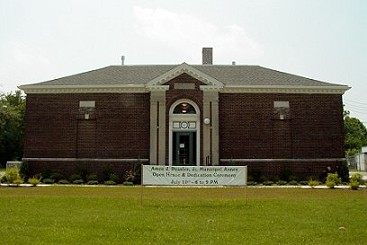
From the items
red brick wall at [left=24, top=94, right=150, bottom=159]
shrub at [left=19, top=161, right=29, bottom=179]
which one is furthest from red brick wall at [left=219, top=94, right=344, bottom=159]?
shrub at [left=19, top=161, right=29, bottom=179]

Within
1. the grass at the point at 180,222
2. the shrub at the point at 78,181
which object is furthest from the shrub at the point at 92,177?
the grass at the point at 180,222

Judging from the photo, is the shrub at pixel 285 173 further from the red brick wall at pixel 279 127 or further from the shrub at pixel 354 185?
the shrub at pixel 354 185

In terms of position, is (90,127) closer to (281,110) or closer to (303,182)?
(281,110)

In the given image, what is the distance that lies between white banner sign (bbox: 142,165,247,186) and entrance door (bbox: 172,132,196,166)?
1318cm

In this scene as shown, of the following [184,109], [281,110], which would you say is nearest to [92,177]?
[184,109]

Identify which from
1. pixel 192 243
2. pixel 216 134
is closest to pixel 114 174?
pixel 216 134

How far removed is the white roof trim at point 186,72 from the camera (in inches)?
1195

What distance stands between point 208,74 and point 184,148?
19.6 ft

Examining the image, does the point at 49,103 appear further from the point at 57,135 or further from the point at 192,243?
the point at 192,243

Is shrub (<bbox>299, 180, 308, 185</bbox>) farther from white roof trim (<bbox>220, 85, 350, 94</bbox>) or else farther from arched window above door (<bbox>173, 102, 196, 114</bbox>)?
arched window above door (<bbox>173, 102, 196, 114</bbox>)

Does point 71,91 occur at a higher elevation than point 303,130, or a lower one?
higher

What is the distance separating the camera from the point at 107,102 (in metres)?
31.1

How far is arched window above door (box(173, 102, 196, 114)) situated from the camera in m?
31.1

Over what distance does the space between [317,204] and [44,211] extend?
8.87 meters
